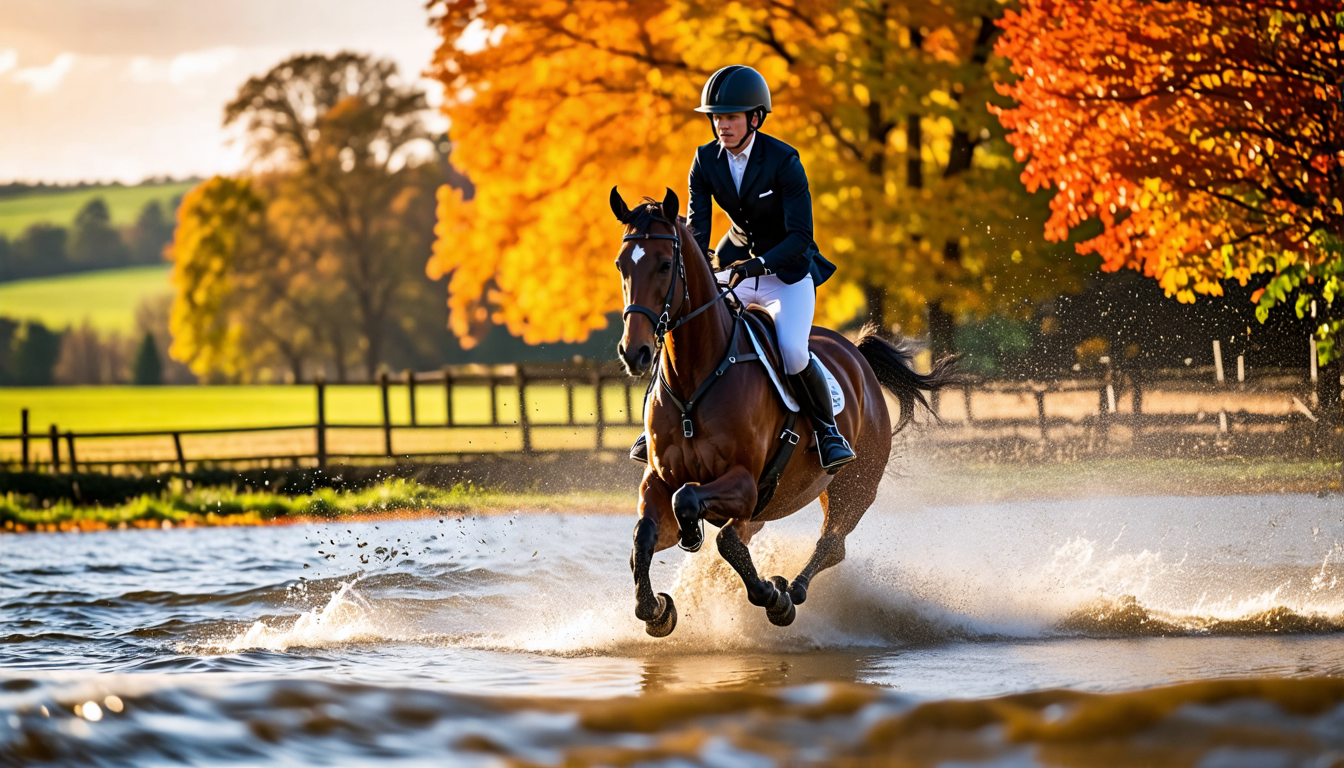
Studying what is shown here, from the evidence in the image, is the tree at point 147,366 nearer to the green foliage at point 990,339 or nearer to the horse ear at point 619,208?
the green foliage at point 990,339

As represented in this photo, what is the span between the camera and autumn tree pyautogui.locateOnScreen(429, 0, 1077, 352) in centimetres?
1764

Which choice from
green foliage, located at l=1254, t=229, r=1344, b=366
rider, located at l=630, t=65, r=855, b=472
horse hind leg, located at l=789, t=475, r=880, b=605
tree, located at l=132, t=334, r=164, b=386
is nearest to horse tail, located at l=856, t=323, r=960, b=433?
horse hind leg, located at l=789, t=475, r=880, b=605

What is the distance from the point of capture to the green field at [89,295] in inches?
2896

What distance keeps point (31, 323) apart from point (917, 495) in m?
55.8

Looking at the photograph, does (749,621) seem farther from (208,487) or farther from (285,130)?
(285,130)

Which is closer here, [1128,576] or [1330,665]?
[1330,665]

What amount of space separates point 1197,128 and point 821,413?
806cm

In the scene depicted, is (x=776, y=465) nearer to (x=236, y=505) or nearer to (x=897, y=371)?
(x=897, y=371)

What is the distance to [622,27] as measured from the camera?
17875 millimetres

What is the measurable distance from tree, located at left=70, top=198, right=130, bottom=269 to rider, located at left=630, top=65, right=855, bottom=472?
289 feet

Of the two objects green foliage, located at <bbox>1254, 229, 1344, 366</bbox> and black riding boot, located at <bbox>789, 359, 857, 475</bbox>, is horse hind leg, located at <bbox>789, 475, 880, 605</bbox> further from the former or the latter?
green foliage, located at <bbox>1254, 229, 1344, 366</bbox>

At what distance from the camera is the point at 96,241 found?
88.0 m

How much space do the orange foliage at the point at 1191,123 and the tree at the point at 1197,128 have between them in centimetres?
2

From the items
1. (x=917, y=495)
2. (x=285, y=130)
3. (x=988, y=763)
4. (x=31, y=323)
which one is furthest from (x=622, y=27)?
(x=31, y=323)
